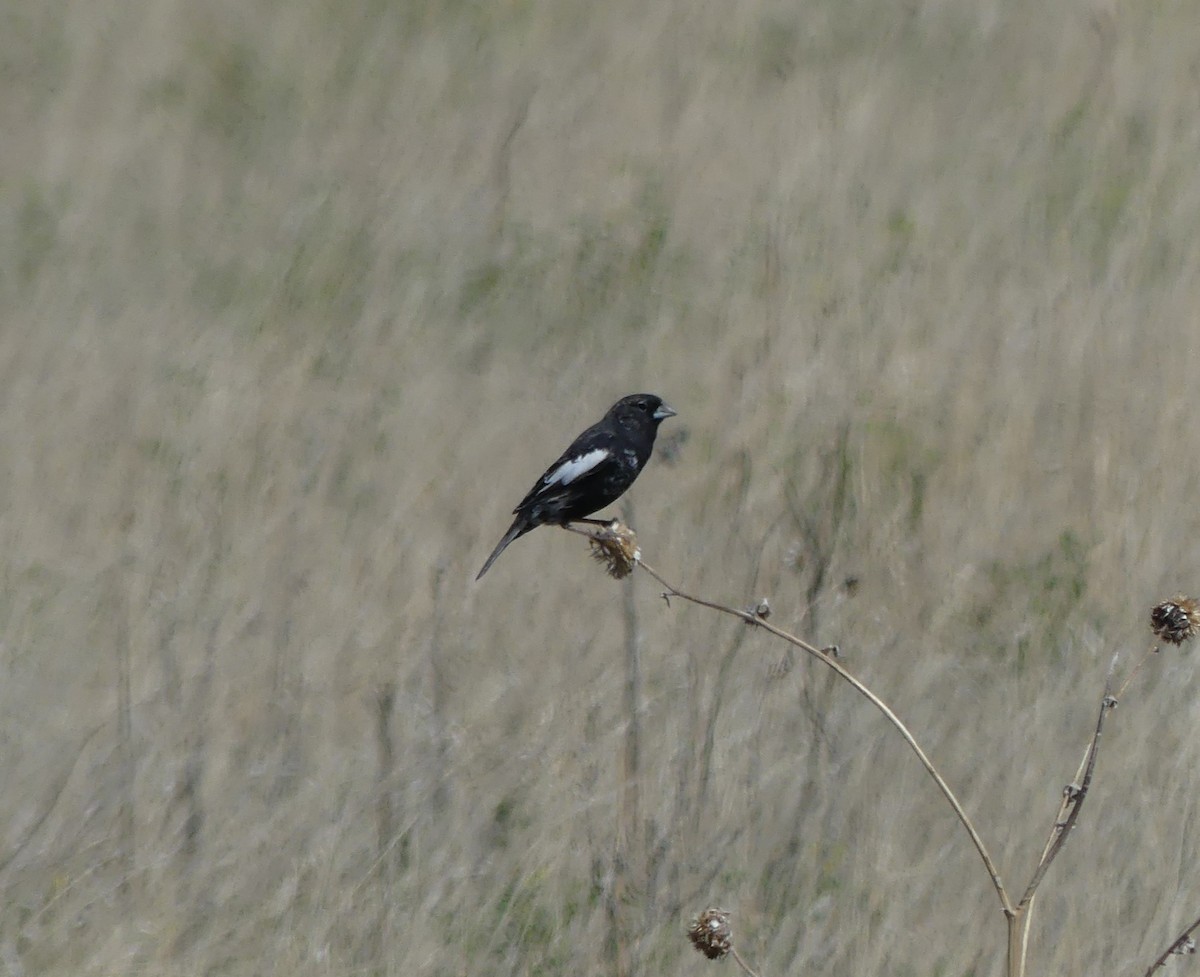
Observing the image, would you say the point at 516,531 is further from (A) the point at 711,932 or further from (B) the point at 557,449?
(A) the point at 711,932

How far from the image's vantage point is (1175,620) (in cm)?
187

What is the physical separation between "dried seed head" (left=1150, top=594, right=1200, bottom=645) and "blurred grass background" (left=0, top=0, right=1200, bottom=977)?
45.8 inches

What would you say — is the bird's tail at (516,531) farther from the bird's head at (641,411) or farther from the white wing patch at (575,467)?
the bird's head at (641,411)

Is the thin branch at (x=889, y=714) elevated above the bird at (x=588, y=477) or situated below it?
below

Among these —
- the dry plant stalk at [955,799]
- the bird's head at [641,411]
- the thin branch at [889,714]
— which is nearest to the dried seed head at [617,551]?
the dry plant stalk at [955,799]

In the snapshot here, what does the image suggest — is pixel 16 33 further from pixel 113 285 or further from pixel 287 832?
pixel 287 832

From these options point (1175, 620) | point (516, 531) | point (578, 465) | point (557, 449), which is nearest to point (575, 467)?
point (578, 465)

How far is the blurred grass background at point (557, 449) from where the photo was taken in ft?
9.73

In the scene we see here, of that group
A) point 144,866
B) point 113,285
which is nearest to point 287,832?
point 144,866

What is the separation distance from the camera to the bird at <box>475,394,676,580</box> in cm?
312

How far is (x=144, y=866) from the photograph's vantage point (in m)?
3.02

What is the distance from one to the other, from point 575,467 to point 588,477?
0.04 meters

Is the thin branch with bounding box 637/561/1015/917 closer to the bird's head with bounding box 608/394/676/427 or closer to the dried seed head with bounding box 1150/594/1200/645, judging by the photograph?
the dried seed head with bounding box 1150/594/1200/645

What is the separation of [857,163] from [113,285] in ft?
7.40
